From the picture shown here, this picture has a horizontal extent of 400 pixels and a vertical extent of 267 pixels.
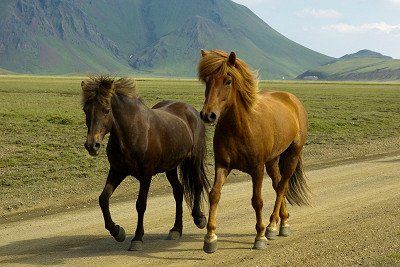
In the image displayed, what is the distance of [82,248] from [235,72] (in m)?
3.63

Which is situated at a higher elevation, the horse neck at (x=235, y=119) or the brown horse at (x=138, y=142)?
the horse neck at (x=235, y=119)

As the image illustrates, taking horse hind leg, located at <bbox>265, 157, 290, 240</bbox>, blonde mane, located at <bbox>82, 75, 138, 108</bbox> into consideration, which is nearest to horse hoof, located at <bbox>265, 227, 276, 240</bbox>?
horse hind leg, located at <bbox>265, 157, 290, 240</bbox>

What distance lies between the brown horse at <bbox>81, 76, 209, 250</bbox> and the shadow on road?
0.80 feet

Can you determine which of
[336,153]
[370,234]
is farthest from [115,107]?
[336,153]

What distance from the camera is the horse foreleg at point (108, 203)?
351 inches

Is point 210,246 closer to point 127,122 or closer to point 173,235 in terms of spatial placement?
point 173,235

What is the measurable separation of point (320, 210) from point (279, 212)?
2067 mm

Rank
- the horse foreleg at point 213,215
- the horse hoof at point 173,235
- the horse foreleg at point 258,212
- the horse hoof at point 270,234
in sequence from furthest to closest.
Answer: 1. the horse hoof at point 173,235
2. the horse hoof at point 270,234
3. the horse foreleg at point 258,212
4. the horse foreleg at point 213,215

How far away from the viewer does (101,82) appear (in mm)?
8703

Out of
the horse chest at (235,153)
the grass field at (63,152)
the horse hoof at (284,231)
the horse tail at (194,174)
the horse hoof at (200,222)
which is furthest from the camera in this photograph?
the grass field at (63,152)

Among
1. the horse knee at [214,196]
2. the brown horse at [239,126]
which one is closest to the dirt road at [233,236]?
the brown horse at [239,126]

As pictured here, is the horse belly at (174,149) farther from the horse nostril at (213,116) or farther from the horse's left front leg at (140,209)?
the horse nostril at (213,116)

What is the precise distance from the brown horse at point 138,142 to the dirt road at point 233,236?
19.4 inches

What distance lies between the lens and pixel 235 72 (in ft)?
Result: 28.1
